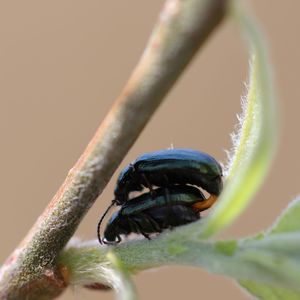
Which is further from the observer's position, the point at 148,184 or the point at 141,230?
the point at 148,184

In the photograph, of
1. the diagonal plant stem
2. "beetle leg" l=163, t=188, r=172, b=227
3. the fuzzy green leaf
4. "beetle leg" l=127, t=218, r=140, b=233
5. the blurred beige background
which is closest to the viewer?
the diagonal plant stem

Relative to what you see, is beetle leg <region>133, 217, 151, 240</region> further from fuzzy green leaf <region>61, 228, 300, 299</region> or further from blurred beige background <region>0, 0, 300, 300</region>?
blurred beige background <region>0, 0, 300, 300</region>

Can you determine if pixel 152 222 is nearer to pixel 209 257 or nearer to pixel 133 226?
pixel 133 226

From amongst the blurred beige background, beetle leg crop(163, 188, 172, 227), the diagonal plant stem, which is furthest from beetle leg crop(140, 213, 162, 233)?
the blurred beige background

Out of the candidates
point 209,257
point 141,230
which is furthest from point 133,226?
point 209,257

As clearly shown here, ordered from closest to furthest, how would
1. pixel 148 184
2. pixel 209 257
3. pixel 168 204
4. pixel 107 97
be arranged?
pixel 209 257
pixel 168 204
pixel 148 184
pixel 107 97

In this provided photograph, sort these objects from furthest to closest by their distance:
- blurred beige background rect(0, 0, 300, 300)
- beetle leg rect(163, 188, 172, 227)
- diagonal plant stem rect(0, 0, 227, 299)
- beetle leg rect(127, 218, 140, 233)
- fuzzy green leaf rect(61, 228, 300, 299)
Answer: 1. blurred beige background rect(0, 0, 300, 300)
2. beetle leg rect(127, 218, 140, 233)
3. beetle leg rect(163, 188, 172, 227)
4. fuzzy green leaf rect(61, 228, 300, 299)
5. diagonal plant stem rect(0, 0, 227, 299)
